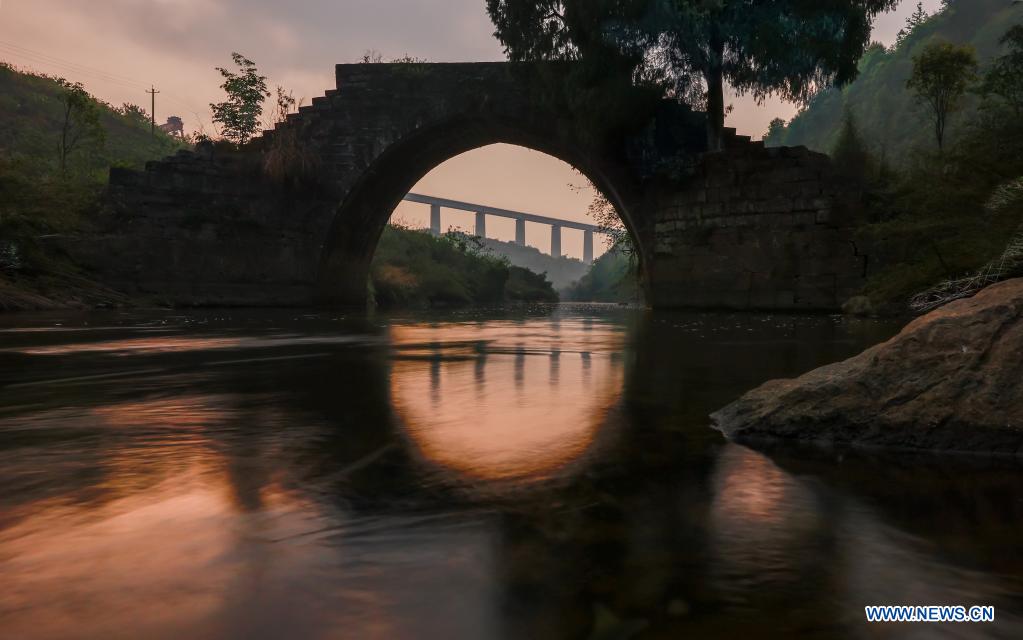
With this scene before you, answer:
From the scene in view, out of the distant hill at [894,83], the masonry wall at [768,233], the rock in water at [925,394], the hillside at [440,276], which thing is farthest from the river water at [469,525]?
the distant hill at [894,83]

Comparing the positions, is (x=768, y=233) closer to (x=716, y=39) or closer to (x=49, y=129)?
(x=716, y=39)

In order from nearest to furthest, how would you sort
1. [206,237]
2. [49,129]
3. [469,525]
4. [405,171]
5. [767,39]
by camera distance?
[469,525], [767,39], [206,237], [405,171], [49,129]

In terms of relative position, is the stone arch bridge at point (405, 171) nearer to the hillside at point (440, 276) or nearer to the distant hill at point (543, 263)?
the hillside at point (440, 276)

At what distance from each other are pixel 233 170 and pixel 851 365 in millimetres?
16415

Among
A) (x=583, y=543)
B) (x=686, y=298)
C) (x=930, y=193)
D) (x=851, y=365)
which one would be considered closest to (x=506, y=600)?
(x=583, y=543)

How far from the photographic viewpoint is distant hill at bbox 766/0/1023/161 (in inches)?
2498

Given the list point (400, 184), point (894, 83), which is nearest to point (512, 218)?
point (894, 83)

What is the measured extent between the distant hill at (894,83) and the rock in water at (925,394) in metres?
63.2

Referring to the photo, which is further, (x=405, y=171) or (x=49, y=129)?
(x=49, y=129)

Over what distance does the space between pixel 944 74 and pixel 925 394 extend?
1941 cm

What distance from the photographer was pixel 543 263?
4439 inches

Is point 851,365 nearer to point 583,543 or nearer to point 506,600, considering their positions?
point 583,543

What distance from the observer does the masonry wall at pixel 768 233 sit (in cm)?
1258

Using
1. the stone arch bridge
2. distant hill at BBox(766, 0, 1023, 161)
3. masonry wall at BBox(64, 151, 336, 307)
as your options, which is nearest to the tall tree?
the stone arch bridge
